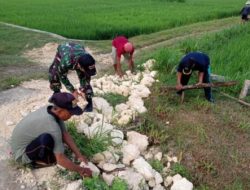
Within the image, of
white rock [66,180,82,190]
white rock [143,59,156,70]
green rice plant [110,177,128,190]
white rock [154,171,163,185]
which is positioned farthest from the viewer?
white rock [143,59,156,70]

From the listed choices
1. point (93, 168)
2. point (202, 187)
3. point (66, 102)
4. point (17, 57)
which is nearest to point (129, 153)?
point (93, 168)

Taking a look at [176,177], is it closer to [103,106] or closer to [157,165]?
[157,165]

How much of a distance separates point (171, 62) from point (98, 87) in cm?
129

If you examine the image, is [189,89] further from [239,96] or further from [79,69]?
[79,69]

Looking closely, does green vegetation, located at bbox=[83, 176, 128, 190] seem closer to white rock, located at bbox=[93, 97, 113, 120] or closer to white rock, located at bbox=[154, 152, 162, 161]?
white rock, located at bbox=[154, 152, 162, 161]

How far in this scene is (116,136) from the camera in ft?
14.8

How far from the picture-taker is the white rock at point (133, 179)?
4000 millimetres

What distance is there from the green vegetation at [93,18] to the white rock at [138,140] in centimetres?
690

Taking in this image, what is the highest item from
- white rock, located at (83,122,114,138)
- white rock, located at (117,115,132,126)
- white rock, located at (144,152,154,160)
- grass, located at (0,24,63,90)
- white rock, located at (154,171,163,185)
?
white rock, located at (83,122,114,138)

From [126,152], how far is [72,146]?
701mm

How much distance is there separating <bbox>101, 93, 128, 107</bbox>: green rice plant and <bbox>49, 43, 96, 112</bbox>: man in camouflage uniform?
38 cm

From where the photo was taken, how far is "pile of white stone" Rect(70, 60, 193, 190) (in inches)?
161

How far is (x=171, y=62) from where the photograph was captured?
21.3 ft

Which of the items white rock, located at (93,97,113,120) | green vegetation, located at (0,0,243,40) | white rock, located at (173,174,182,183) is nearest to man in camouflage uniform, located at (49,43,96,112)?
white rock, located at (93,97,113,120)
